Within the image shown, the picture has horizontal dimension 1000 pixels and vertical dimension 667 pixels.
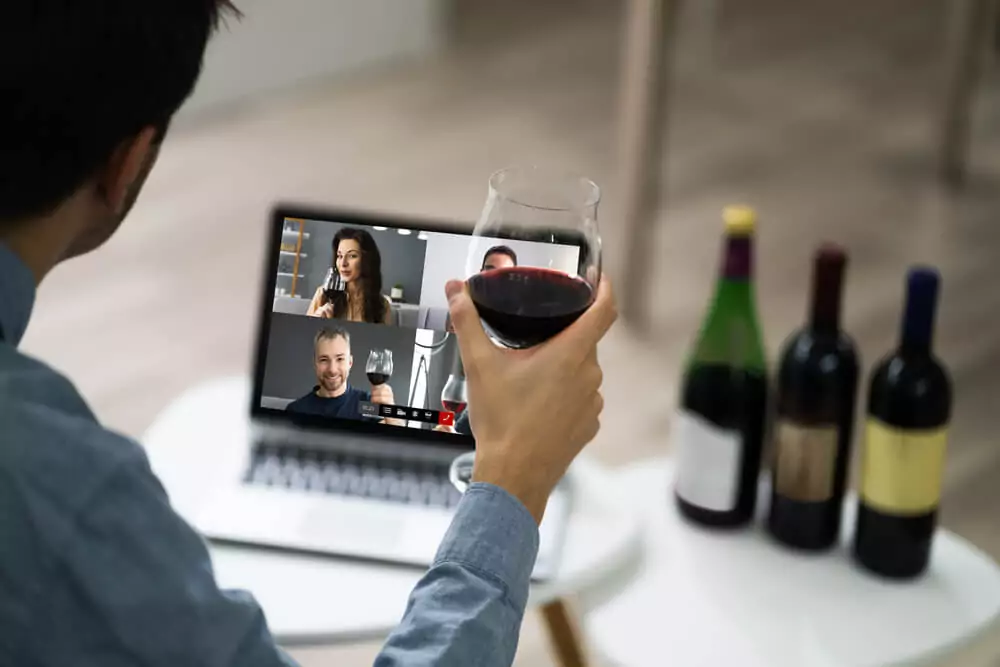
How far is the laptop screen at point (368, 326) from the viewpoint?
109 cm

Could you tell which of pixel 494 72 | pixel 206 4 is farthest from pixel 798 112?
pixel 206 4

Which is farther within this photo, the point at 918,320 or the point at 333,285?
the point at 918,320

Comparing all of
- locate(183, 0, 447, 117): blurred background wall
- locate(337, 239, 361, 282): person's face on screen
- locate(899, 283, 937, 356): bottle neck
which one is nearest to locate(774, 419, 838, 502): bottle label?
locate(899, 283, 937, 356): bottle neck

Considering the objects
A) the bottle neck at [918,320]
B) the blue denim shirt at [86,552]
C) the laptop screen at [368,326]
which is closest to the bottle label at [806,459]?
the bottle neck at [918,320]

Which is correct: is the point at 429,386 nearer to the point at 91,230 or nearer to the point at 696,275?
the point at 91,230

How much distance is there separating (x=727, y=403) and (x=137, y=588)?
0.76 meters

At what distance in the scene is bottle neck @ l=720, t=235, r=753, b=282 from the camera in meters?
1.28

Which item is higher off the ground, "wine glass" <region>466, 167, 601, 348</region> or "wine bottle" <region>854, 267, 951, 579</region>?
"wine glass" <region>466, 167, 601, 348</region>

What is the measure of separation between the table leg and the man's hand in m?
0.41

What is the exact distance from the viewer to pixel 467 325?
929 mm

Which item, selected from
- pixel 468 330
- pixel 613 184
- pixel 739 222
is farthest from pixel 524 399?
pixel 613 184

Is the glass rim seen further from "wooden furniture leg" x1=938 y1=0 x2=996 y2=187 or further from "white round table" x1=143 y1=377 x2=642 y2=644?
"wooden furniture leg" x1=938 y1=0 x2=996 y2=187

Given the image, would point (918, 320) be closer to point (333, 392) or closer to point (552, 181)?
point (552, 181)

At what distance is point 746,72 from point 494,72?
2.19ft
